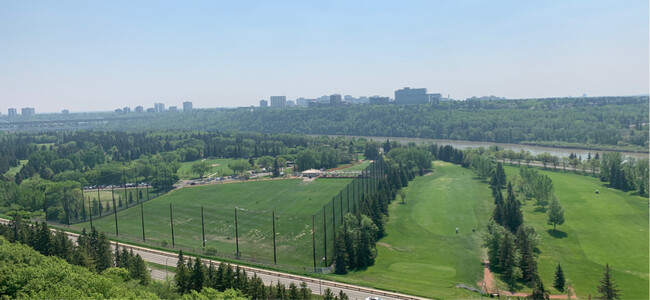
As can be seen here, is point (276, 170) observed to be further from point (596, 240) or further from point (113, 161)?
point (596, 240)

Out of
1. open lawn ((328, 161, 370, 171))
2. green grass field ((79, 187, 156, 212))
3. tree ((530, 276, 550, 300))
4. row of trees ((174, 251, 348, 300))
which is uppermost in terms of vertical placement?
row of trees ((174, 251, 348, 300))

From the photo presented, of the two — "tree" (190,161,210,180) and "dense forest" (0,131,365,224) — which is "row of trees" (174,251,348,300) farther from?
"tree" (190,161,210,180)

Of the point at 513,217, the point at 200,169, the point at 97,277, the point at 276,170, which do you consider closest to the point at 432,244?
the point at 513,217

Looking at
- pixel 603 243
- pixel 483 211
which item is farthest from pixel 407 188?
pixel 603 243

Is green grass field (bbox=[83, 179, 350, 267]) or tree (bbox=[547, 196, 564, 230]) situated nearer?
green grass field (bbox=[83, 179, 350, 267])

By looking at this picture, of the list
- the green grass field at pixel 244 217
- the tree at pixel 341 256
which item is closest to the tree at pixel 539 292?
the tree at pixel 341 256

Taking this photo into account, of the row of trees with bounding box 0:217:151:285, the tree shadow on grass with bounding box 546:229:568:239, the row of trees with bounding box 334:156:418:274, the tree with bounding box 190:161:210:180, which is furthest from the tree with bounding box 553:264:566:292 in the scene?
the tree with bounding box 190:161:210:180
